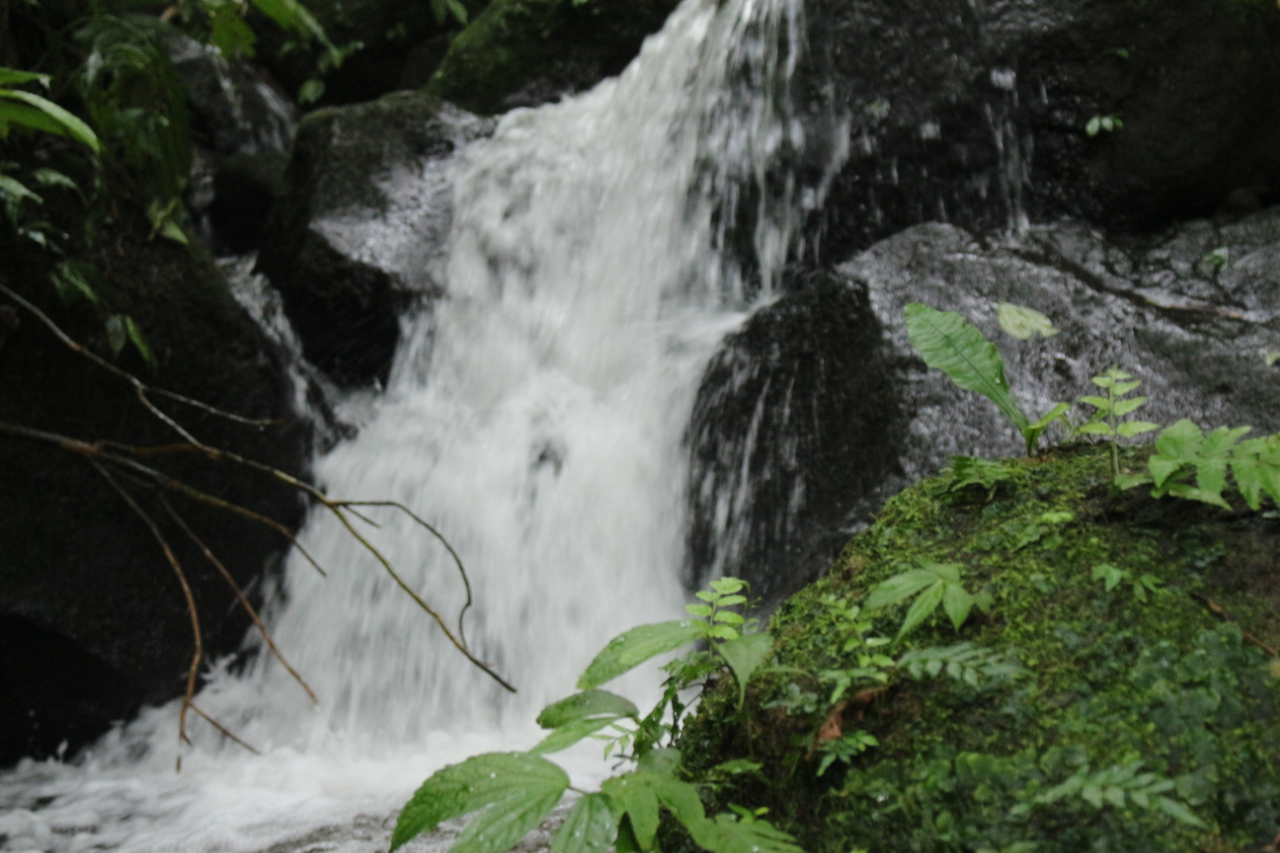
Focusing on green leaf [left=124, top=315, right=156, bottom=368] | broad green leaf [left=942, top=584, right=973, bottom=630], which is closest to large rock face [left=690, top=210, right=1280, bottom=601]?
broad green leaf [left=942, top=584, right=973, bottom=630]

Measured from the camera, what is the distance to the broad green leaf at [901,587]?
1.34 m

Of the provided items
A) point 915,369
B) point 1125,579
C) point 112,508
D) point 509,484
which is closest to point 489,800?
point 1125,579

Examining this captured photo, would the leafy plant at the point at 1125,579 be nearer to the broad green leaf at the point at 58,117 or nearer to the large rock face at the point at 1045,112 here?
the broad green leaf at the point at 58,117

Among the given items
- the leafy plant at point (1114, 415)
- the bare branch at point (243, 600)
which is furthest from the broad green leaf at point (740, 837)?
the bare branch at point (243, 600)

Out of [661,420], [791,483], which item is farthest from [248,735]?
[791,483]

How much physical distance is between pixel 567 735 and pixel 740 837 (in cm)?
32

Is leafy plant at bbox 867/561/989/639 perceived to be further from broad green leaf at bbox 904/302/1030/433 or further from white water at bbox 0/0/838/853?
white water at bbox 0/0/838/853

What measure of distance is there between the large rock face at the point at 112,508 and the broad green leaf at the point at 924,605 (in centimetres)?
293

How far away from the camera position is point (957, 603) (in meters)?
1.34

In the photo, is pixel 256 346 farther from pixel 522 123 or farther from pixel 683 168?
pixel 522 123

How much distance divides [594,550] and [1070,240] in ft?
9.29

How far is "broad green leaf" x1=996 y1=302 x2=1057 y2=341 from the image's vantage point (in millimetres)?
3328

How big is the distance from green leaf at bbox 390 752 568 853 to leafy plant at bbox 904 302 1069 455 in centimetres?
131

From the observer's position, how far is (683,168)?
16.8ft
